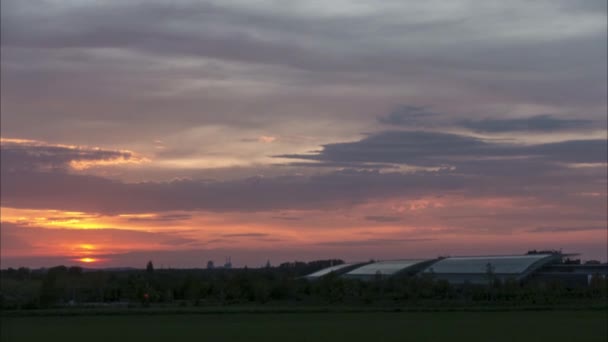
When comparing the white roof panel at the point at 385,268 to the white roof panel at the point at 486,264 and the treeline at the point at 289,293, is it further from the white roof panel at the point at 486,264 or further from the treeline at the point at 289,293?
the treeline at the point at 289,293

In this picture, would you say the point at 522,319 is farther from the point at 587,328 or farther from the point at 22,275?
the point at 22,275

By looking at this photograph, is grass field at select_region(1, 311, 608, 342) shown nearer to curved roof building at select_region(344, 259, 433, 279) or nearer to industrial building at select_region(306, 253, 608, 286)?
industrial building at select_region(306, 253, 608, 286)

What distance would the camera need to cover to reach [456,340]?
32625 millimetres

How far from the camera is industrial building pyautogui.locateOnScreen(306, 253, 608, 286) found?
247ft

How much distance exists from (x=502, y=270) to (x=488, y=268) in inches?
69.6

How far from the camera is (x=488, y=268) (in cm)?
7588

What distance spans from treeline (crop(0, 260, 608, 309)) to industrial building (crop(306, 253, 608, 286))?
10.1 ft

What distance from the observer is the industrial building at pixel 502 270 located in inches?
2963

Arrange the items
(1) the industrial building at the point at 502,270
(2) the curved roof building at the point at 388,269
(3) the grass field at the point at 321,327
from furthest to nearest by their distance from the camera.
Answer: (2) the curved roof building at the point at 388,269
(1) the industrial building at the point at 502,270
(3) the grass field at the point at 321,327

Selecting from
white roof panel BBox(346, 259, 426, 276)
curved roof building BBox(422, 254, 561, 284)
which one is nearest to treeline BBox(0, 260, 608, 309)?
curved roof building BBox(422, 254, 561, 284)

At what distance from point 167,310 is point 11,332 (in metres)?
18.6

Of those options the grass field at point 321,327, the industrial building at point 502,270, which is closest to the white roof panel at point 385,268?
the industrial building at point 502,270

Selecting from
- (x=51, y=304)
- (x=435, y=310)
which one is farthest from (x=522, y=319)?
(x=51, y=304)

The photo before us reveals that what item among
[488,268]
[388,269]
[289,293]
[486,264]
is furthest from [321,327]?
[388,269]
